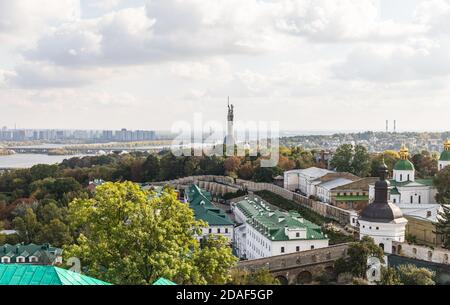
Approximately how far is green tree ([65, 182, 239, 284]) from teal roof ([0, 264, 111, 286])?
4819mm

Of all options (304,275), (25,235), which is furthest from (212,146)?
(304,275)

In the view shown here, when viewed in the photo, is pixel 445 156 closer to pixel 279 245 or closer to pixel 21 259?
pixel 279 245

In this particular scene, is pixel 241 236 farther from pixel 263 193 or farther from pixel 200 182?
pixel 200 182

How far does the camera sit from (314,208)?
35.4 metres

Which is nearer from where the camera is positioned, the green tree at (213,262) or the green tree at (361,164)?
the green tree at (213,262)

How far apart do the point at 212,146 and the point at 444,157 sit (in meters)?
29.8

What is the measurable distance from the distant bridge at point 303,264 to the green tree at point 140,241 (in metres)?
7.99

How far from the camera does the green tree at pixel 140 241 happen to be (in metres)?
12.3

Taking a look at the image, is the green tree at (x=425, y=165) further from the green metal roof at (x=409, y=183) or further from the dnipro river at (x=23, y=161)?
the dnipro river at (x=23, y=161)

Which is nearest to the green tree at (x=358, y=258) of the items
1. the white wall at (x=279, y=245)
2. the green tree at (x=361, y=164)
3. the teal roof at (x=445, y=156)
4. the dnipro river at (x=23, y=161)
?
the white wall at (x=279, y=245)

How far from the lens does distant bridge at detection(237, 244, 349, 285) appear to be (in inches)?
856

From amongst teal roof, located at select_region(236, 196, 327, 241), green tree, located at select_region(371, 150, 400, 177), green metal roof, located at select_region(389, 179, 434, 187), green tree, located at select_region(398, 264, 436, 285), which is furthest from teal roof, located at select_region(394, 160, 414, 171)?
green tree, located at select_region(398, 264, 436, 285)

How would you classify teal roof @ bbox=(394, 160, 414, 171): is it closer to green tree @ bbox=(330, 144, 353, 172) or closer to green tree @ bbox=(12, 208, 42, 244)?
green tree @ bbox=(330, 144, 353, 172)
